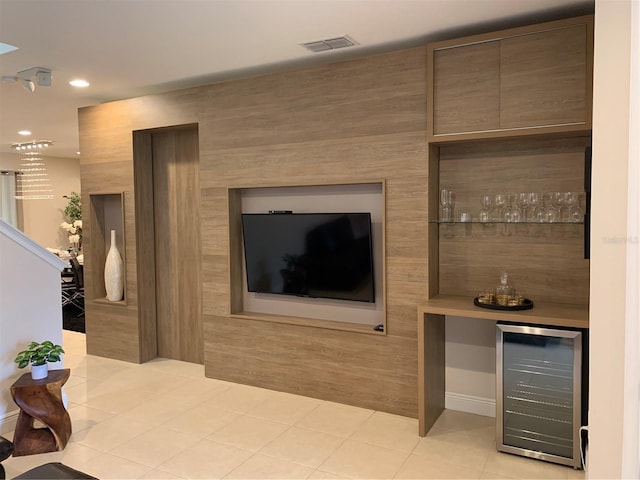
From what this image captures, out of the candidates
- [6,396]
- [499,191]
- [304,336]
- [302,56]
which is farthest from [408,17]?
[6,396]

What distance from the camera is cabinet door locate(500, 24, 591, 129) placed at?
288 centimetres

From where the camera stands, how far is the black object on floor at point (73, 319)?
6.50 meters

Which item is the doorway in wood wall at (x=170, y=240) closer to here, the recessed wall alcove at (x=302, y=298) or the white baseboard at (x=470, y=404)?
the recessed wall alcove at (x=302, y=298)

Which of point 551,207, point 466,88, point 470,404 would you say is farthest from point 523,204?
point 470,404

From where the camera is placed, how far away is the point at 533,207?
10.4ft

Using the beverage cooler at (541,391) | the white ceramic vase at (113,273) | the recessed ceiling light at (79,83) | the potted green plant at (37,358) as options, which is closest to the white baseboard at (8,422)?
the potted green plant at (37,358)

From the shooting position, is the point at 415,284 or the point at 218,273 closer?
the point at 415,284

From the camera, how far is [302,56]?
3.76m

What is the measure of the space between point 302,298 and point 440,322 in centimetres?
119

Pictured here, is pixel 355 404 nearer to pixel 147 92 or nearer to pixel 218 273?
pixel 218 273

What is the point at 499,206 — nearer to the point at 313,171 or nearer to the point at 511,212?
the point at 511,212

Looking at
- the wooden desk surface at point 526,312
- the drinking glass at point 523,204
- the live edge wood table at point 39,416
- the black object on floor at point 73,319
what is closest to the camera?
the wooden desk surface at point 526,312

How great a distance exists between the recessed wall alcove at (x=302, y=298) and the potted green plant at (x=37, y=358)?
1.48 m

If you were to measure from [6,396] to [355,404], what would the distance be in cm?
251
